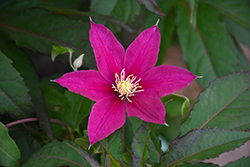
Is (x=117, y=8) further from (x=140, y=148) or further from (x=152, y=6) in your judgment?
(x=140, y=148)

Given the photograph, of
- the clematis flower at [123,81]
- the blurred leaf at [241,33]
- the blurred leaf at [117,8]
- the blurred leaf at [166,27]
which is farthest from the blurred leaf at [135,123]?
the blurred leaf at [241,33]

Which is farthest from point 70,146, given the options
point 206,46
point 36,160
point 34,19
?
point 206,46

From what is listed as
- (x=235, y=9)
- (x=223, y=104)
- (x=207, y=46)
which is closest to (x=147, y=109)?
(x=223, y=104)

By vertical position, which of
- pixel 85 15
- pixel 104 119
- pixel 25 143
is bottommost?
pixel 25 143

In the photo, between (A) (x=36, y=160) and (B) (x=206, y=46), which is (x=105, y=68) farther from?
(B) (x=206, y=46)

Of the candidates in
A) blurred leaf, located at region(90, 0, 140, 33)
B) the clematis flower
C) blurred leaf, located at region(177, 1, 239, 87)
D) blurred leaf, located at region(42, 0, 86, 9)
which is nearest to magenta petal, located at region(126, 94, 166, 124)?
the clematis flower

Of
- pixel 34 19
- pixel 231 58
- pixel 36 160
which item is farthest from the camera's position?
pixel 231 58
